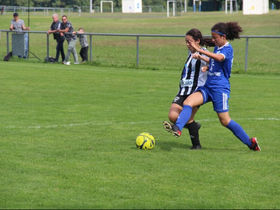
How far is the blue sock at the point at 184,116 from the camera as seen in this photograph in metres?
8.65

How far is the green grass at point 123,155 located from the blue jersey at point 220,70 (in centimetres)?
102

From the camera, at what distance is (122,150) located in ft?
29.7

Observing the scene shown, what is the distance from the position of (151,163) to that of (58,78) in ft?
39.8

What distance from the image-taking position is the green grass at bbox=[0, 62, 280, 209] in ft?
21.4

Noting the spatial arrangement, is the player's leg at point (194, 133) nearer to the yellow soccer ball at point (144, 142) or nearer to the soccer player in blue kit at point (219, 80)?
the soccer player in blue kit at point (219, 80)

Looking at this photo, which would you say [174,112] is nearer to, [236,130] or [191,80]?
[191,80]

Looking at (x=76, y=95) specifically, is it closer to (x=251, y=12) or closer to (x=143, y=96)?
(x=143, y=96)

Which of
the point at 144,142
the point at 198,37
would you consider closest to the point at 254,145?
the point at 144,142

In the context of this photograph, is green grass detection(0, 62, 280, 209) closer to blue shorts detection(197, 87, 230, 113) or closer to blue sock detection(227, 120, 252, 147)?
blue sock detection(227, 120, 252, 147)

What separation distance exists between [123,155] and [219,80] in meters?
1.72

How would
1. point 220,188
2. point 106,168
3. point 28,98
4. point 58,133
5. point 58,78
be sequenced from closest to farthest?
1. point 220,188
2. point 106,168
3. point 58,133
4. point 28,98
5. point 58,78

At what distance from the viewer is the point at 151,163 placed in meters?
8.19

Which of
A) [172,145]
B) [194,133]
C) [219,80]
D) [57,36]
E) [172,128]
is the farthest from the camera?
[57,36]

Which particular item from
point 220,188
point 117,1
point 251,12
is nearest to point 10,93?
point 220,188
